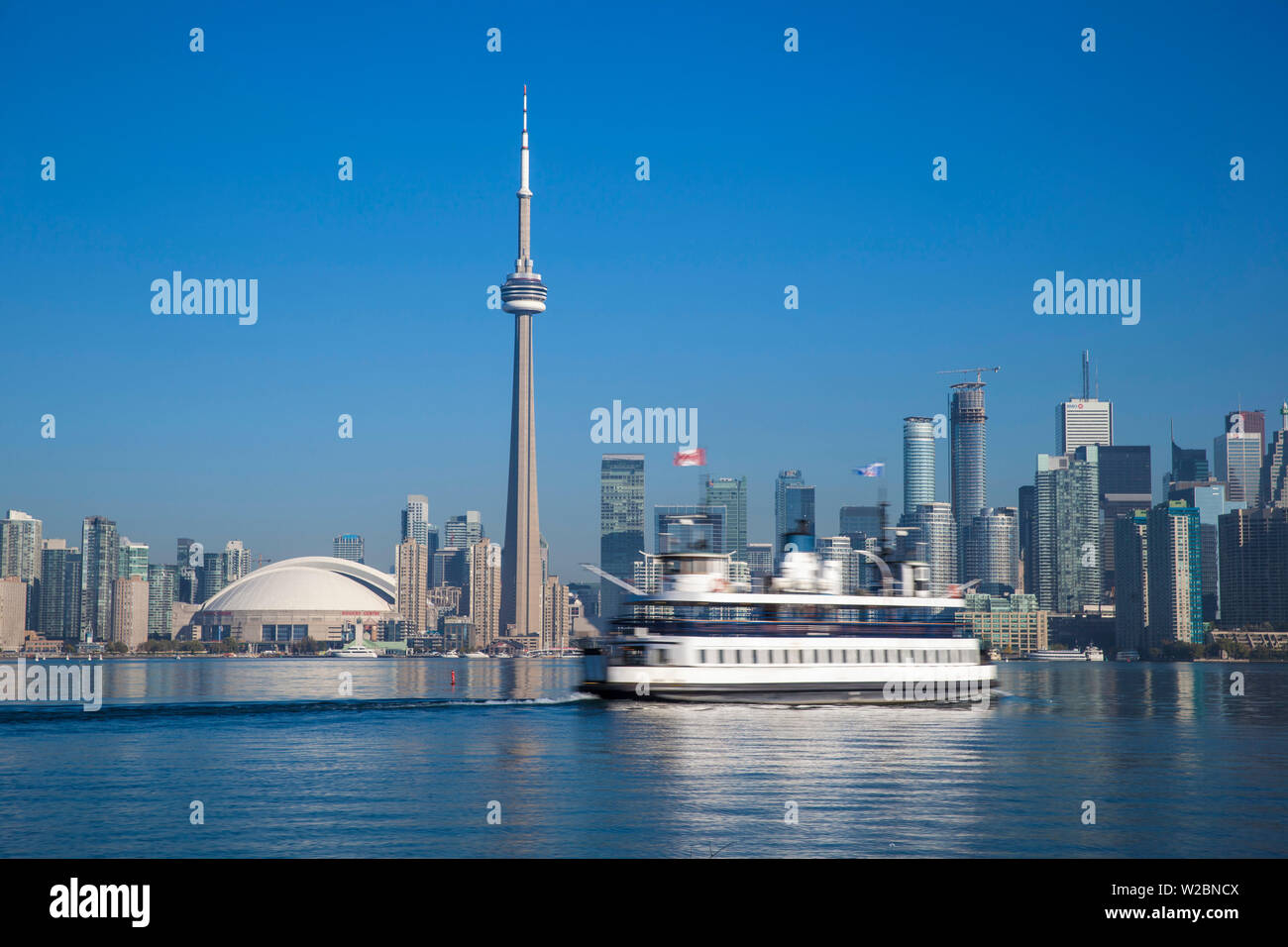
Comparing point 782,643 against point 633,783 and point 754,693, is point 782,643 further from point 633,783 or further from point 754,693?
point 633,783

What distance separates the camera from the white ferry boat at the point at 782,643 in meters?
80.7

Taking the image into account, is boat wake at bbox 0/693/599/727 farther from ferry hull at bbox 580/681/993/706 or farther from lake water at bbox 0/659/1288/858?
ferry hull at bbox 580/681/993/706

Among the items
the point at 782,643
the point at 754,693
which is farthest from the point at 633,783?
the point at 782,643

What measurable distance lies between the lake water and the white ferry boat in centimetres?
199

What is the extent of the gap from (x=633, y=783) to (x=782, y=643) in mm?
37752

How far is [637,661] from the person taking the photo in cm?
8112

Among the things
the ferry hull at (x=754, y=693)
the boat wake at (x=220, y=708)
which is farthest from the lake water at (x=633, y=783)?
the ferry hull at (x=754, y=693)

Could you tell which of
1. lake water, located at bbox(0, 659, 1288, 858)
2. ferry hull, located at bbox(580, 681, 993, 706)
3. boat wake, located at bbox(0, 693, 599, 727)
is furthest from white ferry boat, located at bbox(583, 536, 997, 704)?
boat wake, located at bbox(0, 693, 599, 727)

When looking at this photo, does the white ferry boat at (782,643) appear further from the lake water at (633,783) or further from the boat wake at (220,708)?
the boat wake at (220,708)

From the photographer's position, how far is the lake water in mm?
34844
